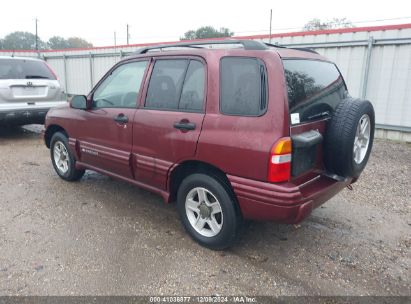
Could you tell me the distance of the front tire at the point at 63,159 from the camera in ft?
15.5

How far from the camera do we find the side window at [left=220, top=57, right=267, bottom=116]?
2695 mm

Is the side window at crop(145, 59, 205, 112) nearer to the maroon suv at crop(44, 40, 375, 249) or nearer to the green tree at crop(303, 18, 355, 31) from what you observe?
the maroon suv at crop(44, 40, 375, 249)

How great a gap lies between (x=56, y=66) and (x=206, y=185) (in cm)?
1569

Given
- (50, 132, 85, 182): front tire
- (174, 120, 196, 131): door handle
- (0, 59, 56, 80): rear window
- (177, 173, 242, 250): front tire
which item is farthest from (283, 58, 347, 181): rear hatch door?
(0, 59, 56, 80): rear window

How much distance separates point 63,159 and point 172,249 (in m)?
2.62

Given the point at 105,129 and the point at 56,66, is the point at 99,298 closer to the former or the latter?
the point at 105,129

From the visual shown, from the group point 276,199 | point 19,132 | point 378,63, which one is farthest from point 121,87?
point 378,63

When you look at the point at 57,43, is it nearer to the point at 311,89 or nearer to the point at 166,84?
the point at 166,84

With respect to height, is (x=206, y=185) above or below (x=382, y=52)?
below

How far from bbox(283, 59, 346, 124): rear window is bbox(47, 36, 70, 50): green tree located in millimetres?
70775

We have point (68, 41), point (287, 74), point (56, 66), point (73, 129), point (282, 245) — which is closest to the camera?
point (287, 74)

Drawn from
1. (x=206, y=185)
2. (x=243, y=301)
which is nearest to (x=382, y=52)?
(x=206, y=185)

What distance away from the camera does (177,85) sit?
3.28m

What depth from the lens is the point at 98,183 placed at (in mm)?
4934
